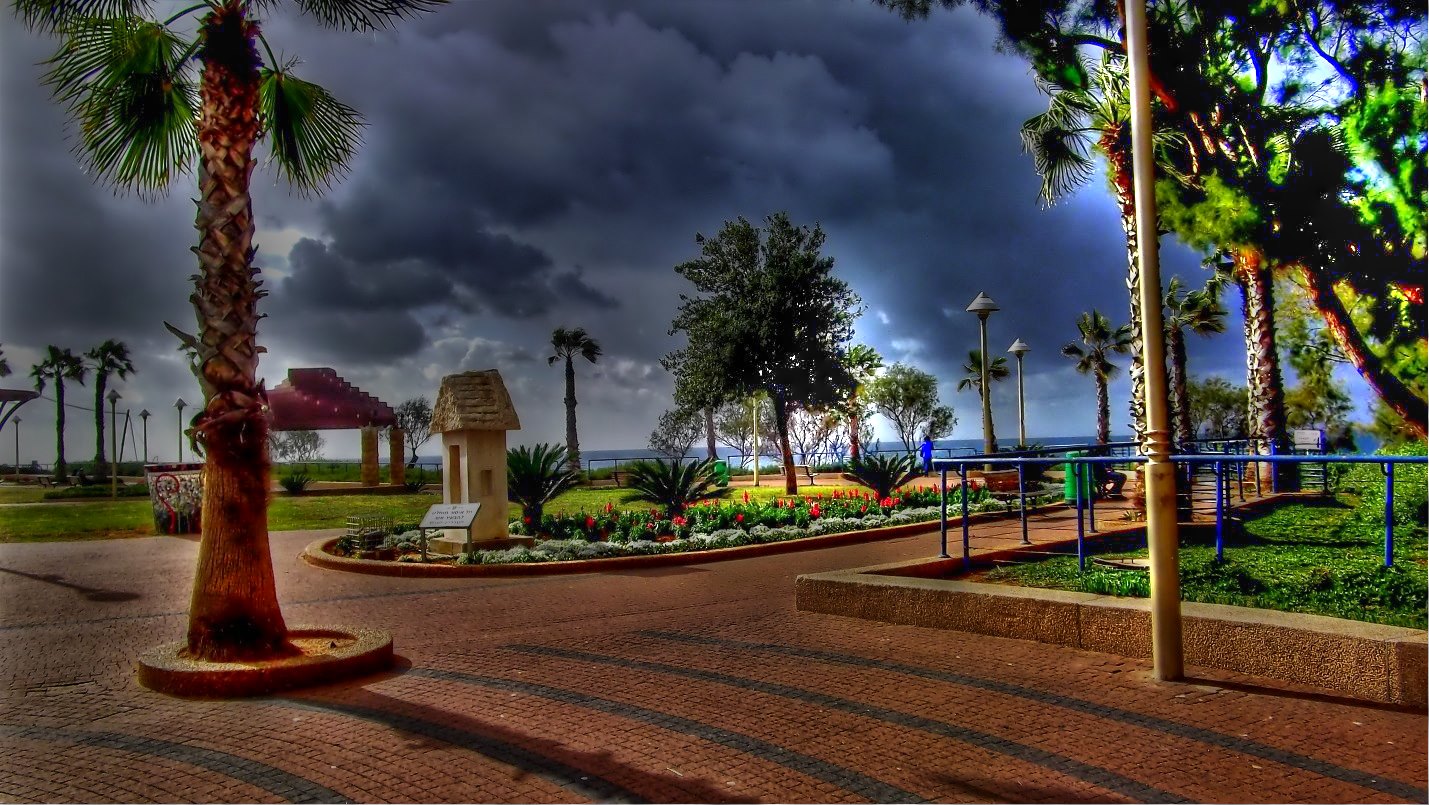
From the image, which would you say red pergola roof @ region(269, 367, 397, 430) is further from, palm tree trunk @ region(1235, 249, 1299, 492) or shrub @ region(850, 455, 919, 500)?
palm tree trunk @ region(1235, 249, 1299, 492)

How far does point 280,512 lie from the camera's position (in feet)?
80.5

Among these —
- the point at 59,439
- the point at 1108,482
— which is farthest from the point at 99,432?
the point at 1108,482

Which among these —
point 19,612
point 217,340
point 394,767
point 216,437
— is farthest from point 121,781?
point 19,612

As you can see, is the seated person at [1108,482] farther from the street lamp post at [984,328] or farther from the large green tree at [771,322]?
the large green tree at [771,322]

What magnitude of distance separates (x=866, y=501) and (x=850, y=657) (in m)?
12.1

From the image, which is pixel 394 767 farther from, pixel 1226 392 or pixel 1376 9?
pixel 1226 392

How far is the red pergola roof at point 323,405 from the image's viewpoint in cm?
3716

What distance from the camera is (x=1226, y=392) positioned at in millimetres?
47281

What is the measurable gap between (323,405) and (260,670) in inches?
1361

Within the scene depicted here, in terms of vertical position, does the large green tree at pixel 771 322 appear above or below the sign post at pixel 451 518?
above

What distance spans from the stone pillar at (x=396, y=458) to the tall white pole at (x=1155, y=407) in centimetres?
3092

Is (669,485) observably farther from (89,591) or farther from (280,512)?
(280,512)

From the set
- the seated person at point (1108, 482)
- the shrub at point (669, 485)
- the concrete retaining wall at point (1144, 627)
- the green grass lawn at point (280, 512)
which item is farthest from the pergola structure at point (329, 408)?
the concrete retaining wall at point (1144, 627)

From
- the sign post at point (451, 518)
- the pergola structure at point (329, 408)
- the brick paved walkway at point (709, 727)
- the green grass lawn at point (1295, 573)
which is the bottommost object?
the brick paved walkway at point (709, 727)
